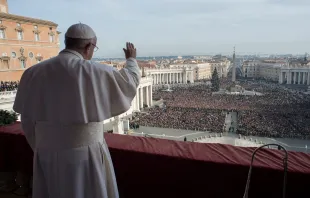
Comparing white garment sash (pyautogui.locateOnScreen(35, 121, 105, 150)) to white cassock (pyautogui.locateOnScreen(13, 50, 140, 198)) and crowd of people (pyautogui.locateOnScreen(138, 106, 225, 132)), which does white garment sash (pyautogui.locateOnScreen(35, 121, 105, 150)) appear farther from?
crowd of people (pyautogui.locateOnScreen(138, 106, 225, 132))

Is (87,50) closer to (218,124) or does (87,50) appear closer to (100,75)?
(100,75)

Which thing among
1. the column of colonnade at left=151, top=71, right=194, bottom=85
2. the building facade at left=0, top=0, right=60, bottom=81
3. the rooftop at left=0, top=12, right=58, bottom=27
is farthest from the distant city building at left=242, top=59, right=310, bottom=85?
the building facade at left=0, top=0, right=60, bottom=81

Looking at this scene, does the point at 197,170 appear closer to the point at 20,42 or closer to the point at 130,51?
the point at 130,51

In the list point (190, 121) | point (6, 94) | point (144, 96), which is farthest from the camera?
point (144, 96)

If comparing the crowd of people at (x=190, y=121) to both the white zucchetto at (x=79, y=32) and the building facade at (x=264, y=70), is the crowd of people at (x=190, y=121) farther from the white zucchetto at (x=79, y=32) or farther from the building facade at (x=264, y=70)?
the building facade at (x=264, y=70)

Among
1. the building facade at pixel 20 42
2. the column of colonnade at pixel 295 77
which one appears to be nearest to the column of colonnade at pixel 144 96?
the building facade at pixel 20 42

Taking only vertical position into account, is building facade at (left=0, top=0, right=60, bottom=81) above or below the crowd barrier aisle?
above

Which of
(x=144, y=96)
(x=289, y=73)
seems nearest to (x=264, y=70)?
(x=289, y=73)
